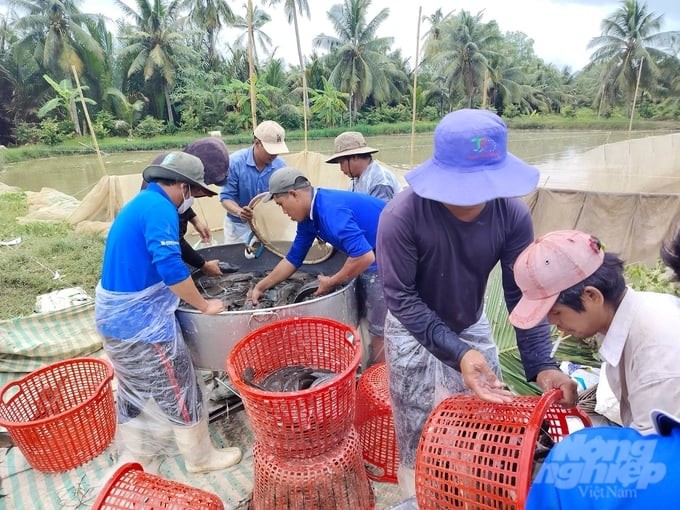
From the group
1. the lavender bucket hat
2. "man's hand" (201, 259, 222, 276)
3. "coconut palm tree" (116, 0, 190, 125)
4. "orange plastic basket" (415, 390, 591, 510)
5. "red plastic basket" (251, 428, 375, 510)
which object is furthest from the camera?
"coconut palm tree" (116, 0, 190, 125)

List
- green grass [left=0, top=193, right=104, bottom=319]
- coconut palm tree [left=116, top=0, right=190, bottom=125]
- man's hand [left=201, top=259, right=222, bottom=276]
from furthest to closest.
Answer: coconut palm tree [left=116, top=0, right=190, bottom=125] → green grass [left=0, top=193, right=104, bottom=319] → man's hand [left=201, top=259, right=222, bottom=276]

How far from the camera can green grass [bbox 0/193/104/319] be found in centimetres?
514

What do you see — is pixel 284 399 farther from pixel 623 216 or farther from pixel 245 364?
pixel 623 216

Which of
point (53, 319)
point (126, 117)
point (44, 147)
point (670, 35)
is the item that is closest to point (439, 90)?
point (670, 35)

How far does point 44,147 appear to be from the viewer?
79.2ft

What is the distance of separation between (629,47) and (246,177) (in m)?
35.9

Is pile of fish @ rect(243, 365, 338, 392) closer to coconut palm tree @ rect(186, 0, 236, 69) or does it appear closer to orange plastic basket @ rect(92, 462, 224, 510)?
orange plastic basket @ rect(92, 462, 224, 510)

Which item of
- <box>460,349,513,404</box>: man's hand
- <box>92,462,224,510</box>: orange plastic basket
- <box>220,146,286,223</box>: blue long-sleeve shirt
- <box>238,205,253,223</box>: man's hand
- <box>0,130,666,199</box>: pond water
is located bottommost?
<box>0,130,666,199</box>: pond water

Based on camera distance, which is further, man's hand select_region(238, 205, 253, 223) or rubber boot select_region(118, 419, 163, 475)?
man's hand select_region(238, 205, 253, 223)

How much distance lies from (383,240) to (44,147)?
91.7 ft

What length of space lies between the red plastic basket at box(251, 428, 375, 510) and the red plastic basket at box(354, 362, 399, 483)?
0.44 m

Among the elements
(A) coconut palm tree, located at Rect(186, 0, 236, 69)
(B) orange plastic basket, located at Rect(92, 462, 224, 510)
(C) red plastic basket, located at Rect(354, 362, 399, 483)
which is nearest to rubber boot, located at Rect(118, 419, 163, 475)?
(B) orange plastic basket, located at Rect(92, 462, 224, 510)

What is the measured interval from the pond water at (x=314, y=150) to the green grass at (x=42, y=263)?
6.61 meters

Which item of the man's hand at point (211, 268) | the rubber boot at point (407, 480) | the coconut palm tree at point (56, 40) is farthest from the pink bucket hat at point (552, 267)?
the coconut palm tree at point (56, 40)
